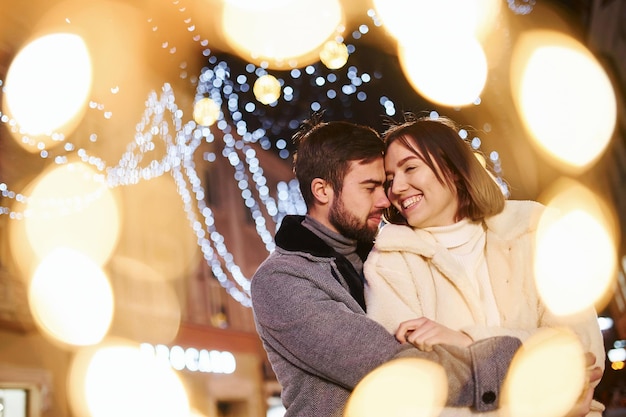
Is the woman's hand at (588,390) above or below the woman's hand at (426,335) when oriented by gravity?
below

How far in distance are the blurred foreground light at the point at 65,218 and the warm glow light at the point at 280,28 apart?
5.33 meters

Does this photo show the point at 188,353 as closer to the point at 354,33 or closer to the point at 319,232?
the point at 354,33

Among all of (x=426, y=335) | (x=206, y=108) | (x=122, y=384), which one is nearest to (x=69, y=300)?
(x=122, y=384)

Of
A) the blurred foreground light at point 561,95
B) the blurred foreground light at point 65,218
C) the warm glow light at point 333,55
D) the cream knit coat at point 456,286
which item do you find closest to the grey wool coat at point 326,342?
the cream knit coat at point 456,286

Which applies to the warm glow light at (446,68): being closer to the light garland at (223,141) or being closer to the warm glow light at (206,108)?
the light garland at (223,141)

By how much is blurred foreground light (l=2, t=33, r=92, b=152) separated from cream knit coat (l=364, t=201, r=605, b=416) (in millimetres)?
8597

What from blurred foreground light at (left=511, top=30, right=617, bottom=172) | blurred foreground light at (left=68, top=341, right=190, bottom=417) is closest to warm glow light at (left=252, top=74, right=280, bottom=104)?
blurred foreground light at (left=511, top=30, right=617, bottom=172)

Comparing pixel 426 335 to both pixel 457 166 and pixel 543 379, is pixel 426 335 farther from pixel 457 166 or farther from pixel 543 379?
pixel 457 166

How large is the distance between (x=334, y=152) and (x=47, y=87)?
831cm

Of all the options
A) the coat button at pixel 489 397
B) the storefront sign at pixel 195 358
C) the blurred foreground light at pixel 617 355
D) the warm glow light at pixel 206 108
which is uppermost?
the warm glow light at pixel 206 108

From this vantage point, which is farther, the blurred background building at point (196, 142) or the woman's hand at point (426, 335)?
the blurred background building at point (196, 142)

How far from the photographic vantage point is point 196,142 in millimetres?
16156

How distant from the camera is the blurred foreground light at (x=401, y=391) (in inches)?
76.4

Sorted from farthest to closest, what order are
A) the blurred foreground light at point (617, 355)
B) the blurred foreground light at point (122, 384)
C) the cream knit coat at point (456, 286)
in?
the blurred foreground light at point (617, 355)
the blurred foreground light at point (122, 384)
the cream knit coat at point (456, 286)
